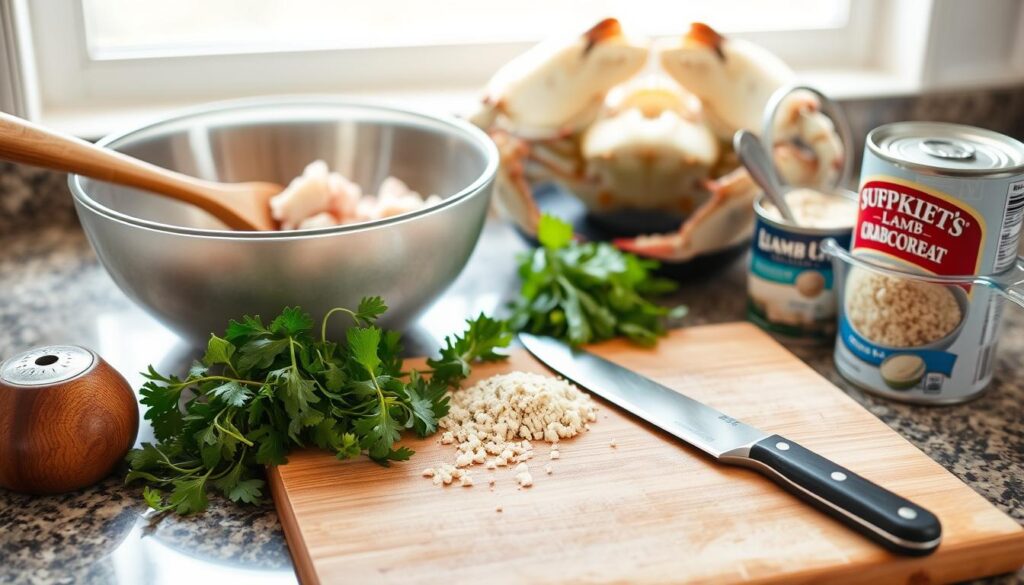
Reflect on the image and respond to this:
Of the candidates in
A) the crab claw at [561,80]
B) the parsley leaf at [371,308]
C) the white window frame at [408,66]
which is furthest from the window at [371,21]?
the parsley leaf at [371,308]

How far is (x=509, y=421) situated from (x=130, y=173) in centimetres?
43

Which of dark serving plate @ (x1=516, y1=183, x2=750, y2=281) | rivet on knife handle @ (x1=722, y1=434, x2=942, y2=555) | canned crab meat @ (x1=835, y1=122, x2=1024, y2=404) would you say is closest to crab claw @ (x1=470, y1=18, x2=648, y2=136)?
dark serving plate @ (x1=516, y1=183, x2=750, y2=281)

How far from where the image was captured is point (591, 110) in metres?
1.23

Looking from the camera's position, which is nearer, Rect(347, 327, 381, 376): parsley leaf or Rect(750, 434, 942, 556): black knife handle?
Rect(750, 434, 942, 556): black knife handle

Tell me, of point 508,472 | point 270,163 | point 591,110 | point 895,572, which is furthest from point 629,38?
point 895,572

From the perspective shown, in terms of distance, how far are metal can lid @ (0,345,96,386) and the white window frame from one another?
1.83 ft

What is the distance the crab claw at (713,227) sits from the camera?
3.83 feet

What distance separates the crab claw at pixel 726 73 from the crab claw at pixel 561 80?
5cm

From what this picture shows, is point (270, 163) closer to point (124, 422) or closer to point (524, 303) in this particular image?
point (524, 303)

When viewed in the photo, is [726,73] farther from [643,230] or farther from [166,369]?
[166,369]

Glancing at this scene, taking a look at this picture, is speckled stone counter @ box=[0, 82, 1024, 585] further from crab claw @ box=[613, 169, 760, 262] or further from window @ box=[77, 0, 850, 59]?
window @ box=[77, 0, 850, 59]

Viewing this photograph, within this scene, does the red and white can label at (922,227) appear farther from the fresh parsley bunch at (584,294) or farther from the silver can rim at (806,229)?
the fresh parsley bunch at (584,294)

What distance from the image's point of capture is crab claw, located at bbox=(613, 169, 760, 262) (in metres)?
1.17

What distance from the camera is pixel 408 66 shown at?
1.53 metres
